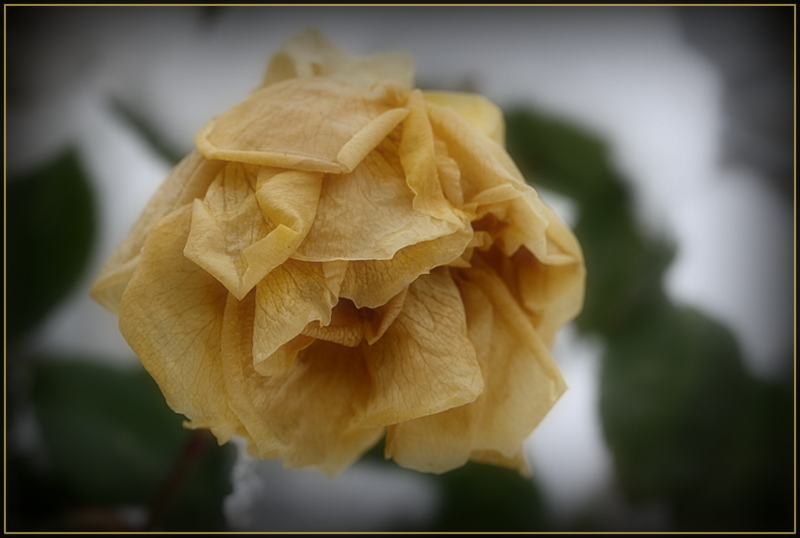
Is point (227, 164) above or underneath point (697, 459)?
above

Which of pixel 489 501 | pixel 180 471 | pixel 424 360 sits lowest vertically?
pixel 489 501

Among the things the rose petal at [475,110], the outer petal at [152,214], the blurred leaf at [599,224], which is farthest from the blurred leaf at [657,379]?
the outer petal at [152,214]

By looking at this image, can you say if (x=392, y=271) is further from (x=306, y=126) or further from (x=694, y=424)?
(x=694, y=424)

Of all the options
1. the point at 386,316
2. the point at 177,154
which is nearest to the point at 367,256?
the point at 386,316

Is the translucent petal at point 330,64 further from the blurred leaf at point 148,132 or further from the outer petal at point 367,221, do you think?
the blurred leaf at point 148,132

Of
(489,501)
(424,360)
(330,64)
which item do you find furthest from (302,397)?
(489,501)

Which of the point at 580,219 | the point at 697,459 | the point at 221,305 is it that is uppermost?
the point at 221,305

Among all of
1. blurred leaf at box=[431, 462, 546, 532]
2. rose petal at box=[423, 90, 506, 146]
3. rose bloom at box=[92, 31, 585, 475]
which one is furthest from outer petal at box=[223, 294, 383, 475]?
blurred leaf at box=[431, 462, 546, 532]

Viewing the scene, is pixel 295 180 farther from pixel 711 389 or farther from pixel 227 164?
pixel 711 389
